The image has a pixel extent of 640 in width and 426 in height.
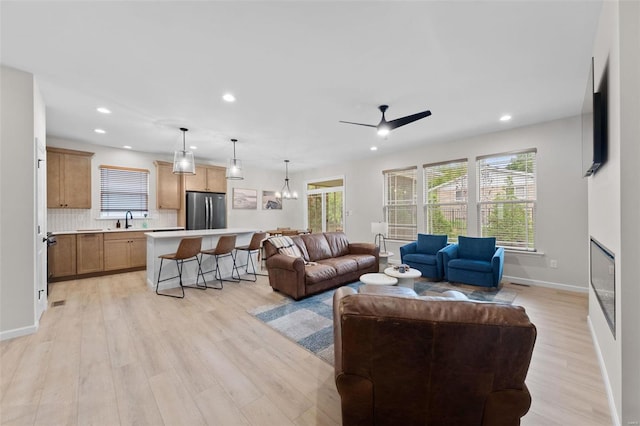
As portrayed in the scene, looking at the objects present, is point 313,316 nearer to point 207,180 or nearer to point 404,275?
point 404,275

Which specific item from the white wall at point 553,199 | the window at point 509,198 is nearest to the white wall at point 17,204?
the white wall at point 553,199

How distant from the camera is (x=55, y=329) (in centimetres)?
281

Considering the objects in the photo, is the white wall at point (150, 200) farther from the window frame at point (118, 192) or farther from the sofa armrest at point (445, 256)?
the sofa armrest at point (445, 256)

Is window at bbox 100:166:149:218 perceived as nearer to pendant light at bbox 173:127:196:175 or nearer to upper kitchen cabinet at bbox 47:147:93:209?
upper kitchen cabinet at bbox 47:147:93:209

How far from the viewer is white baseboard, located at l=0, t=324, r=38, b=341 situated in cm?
259

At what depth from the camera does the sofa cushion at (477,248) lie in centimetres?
442

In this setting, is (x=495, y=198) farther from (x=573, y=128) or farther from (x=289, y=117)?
(x=289, y=117)

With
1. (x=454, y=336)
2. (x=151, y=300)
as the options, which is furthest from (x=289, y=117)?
(x=454, y=336)

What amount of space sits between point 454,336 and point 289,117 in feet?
12.1

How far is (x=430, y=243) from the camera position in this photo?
5121mm

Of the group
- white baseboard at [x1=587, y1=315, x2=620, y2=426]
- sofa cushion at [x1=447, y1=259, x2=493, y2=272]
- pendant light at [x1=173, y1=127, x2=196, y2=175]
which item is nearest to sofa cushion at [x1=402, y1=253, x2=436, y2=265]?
sofa cushion at [x1=447, y1=259, x2=493, y2=272]

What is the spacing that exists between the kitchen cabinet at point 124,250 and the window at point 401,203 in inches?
222

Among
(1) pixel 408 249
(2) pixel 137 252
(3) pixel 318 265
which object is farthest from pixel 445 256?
(2) pixel 137 252

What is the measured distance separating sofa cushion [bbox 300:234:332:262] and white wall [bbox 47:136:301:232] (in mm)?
3810
